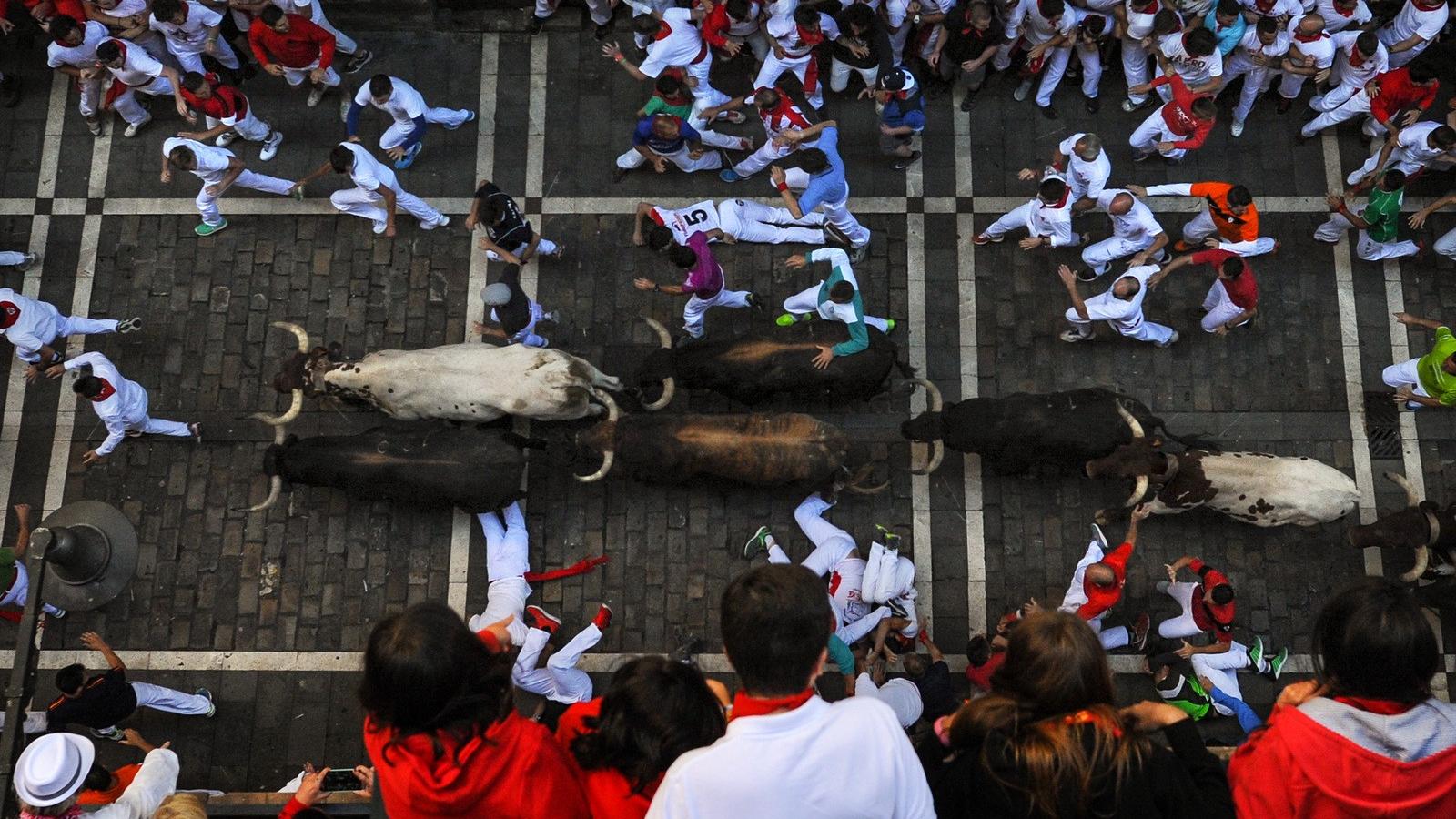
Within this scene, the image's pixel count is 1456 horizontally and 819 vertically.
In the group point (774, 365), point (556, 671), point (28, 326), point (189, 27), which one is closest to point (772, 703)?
point (556, 671)

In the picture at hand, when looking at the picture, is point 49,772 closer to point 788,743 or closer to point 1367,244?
point 788,743

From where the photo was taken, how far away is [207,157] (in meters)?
10.7

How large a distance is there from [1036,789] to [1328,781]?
5.35 ft

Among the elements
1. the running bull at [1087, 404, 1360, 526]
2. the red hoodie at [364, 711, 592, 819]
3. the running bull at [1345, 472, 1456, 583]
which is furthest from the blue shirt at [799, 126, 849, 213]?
the red hoodie at [364, 711, 592, 819]

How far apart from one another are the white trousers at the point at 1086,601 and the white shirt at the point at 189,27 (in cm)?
1150

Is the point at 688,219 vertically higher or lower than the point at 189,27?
lower

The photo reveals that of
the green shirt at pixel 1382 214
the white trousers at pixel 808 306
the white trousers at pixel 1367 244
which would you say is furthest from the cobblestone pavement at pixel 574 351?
the green shirt at pixel 1382 214

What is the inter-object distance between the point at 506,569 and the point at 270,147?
20.4 feet

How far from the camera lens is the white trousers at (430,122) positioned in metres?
11.4

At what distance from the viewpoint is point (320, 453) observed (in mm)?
9945

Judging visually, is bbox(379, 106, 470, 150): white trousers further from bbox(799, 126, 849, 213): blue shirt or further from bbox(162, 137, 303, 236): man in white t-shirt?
bbox(799, 126, 849, 213): blue shirt

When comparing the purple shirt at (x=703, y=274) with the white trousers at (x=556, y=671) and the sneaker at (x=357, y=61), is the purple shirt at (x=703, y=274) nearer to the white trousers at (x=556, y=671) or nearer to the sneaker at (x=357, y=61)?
the white trousers at (x=556, y=671)

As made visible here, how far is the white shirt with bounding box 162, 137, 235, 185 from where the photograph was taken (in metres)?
10.6

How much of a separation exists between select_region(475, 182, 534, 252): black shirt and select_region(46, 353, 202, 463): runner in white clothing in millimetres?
4146
